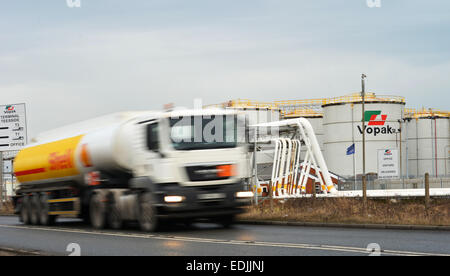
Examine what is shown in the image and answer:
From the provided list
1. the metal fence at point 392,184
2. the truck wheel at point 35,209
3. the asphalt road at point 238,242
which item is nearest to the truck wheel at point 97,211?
the asphalt road at point 238,242

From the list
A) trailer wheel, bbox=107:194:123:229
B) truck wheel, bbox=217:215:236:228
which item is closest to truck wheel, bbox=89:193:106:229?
trailer wheel, bbox=107:194:123:229

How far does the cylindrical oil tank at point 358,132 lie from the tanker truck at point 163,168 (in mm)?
43255

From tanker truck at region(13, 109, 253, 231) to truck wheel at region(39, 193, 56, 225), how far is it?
376 cm

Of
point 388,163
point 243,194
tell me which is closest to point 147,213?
point 243,194

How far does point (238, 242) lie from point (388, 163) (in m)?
44.3

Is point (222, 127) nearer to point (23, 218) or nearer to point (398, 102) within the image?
point (23, 218)

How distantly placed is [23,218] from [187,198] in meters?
12.5

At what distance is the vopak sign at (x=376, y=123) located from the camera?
206ft

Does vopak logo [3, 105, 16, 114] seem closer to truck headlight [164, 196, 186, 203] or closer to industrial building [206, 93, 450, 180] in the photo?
industrial building [206, 93, 450, 180]

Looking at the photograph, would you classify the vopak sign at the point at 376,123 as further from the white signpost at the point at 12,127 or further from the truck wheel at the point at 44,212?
the truck wheel at the point at 44,212

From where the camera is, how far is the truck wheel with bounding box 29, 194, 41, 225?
26.9m

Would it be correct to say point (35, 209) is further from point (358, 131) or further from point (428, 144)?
point (428, 144)
